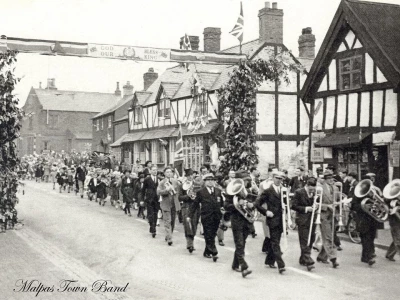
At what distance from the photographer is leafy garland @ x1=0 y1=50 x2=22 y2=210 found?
13.7 meters

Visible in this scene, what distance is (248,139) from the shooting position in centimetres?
1900

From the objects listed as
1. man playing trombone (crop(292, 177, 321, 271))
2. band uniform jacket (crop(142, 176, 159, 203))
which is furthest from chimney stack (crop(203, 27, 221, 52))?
man playing trombone (crop(292, 177, 321, 271))

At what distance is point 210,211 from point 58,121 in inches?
2471

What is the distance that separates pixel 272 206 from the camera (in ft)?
31.4

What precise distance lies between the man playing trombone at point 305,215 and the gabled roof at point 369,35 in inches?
311

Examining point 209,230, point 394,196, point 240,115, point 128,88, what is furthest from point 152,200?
point 128,88

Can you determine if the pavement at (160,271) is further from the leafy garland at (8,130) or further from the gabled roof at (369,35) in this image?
the gabled roof at (369,35)

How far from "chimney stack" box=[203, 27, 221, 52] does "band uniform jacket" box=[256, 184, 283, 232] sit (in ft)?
85.2

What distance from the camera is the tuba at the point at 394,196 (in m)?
10.1

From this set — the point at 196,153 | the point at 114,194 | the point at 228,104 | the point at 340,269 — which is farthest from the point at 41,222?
the point at 196,153

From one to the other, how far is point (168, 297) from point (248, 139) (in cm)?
1195

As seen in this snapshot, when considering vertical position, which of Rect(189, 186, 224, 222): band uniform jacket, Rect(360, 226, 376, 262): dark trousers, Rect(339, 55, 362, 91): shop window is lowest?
Rect(360, 226, 376, 262): dark trousers

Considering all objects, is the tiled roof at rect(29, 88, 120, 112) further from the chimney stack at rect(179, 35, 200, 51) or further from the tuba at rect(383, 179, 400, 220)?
the tuba at rect(383, 179, 400, 220)

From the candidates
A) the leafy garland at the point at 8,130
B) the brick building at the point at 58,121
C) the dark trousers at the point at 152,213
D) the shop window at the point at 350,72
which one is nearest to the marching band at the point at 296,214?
the dark trousers at the point at 152,213
